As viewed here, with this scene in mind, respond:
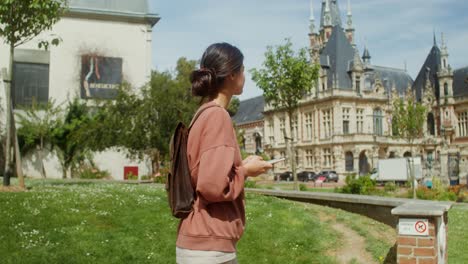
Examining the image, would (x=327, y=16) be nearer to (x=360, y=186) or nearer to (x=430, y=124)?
(x=430, y=124)

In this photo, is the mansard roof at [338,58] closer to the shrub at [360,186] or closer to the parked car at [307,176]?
the parked car at [307,176]

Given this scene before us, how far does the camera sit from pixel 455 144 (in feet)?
240

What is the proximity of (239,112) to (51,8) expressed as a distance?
82763 millimetres

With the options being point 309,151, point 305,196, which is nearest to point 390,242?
point 305,196

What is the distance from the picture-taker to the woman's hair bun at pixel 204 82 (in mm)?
2982

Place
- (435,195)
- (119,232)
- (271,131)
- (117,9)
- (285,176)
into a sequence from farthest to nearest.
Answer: (271,131)
(285,176)
(117,9)
(435,195)
(119,232)

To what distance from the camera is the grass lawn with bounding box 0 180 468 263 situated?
26.2 feet

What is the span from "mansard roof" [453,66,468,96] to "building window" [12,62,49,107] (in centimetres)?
5761

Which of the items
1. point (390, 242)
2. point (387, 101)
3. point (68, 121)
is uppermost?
point (387, 101)

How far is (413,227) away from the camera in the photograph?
628 centimetres

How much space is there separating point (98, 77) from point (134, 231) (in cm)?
3416

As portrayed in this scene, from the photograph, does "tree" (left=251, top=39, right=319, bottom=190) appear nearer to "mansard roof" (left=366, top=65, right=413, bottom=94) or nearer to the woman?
the woman

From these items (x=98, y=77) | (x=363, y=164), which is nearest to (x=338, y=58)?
(x=363, y=164)

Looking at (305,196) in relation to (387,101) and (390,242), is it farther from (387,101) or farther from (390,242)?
(387,101)
